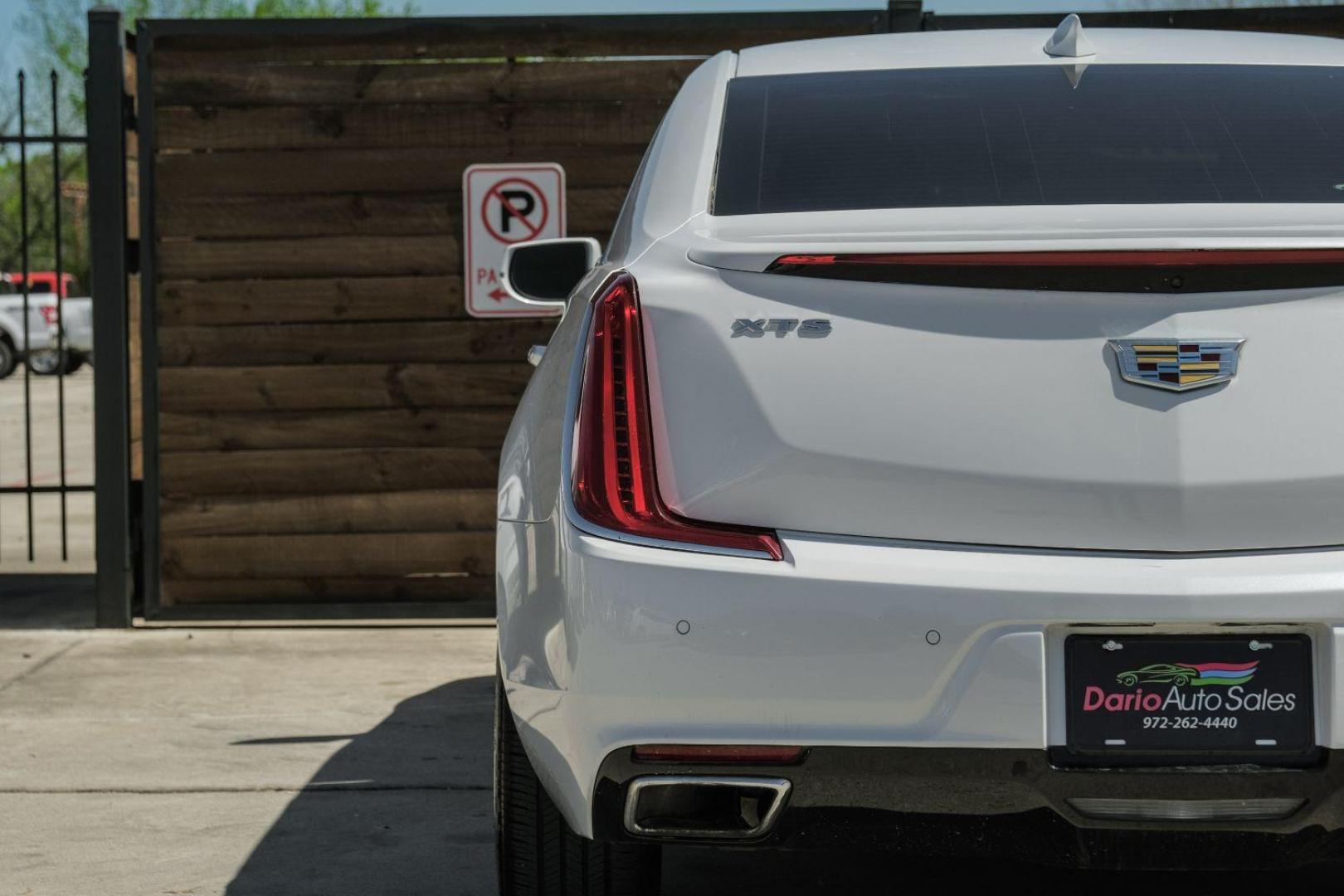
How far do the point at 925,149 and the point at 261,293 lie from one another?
4649 millimetres

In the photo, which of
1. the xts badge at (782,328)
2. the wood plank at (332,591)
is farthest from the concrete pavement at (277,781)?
the xts badge at (782,328)

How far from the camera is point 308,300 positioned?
7.08 m

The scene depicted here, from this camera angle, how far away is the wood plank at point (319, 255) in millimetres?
7055

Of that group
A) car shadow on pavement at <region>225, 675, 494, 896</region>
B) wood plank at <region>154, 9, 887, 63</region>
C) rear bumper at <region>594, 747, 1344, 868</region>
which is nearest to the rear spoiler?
rear bumper at <region>594, 747, 1344, 868</region>

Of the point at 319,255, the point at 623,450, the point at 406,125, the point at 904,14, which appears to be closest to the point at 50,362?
the point at 319,255

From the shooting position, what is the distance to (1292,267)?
2.46m

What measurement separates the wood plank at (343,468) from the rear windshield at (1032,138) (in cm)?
400

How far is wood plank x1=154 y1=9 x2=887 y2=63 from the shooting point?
6918mm

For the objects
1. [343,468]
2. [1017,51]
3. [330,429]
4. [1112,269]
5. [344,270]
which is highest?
[1017,51]

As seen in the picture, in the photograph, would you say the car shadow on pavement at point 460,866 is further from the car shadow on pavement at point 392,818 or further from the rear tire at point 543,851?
the rear tire at point 543,851

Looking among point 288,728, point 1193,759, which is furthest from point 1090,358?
point 288,728

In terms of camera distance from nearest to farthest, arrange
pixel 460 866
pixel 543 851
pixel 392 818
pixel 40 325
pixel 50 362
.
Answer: pixel 543 851
pixel 460 866
pixel 392 818
pixel 40 325
pixel 50 362

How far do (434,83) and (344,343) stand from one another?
1101 mm

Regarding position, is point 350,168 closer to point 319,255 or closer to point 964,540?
point 319,255
